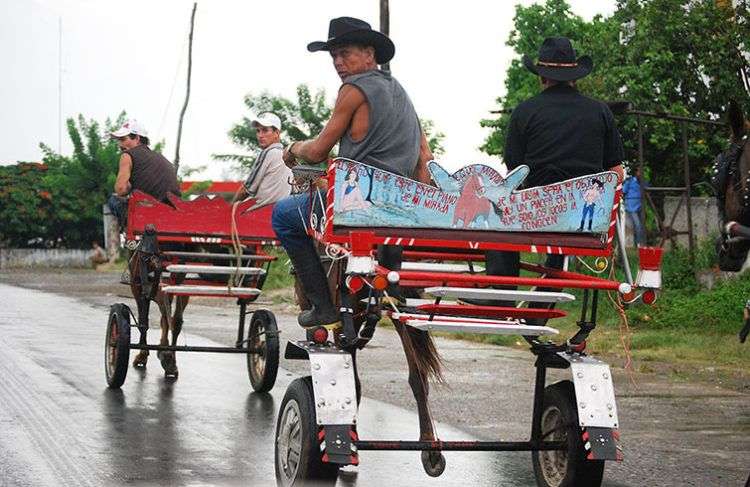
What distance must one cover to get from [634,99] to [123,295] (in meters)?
10.5

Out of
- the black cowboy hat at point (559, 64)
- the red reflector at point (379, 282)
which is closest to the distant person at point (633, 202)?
the black cowboy hat at point (559, 64)

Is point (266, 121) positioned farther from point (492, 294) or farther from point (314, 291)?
point (492, 294)

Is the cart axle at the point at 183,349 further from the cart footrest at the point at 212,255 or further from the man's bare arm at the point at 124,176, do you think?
the man's bare arm at the point at 124,176

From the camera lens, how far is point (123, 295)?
1037 inches

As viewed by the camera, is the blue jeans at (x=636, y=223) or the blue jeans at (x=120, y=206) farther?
the blue jeans at (x=636, y=223)

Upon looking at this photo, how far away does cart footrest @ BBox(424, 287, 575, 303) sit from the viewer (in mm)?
6141

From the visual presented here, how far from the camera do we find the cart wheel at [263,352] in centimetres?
1080

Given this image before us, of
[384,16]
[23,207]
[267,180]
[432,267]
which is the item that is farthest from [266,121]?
[23,207]

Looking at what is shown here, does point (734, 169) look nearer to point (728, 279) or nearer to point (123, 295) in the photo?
point (728, 279)

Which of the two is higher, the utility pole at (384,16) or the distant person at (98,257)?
the utility pole at (384,16)

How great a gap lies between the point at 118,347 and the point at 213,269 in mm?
986

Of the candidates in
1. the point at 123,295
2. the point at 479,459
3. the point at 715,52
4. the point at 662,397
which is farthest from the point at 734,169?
the point at 123,295

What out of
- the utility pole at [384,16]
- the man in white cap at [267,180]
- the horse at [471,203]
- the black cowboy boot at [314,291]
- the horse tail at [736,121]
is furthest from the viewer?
the utility pole at [384,16]

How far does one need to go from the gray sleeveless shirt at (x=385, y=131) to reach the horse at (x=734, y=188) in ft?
6.49
